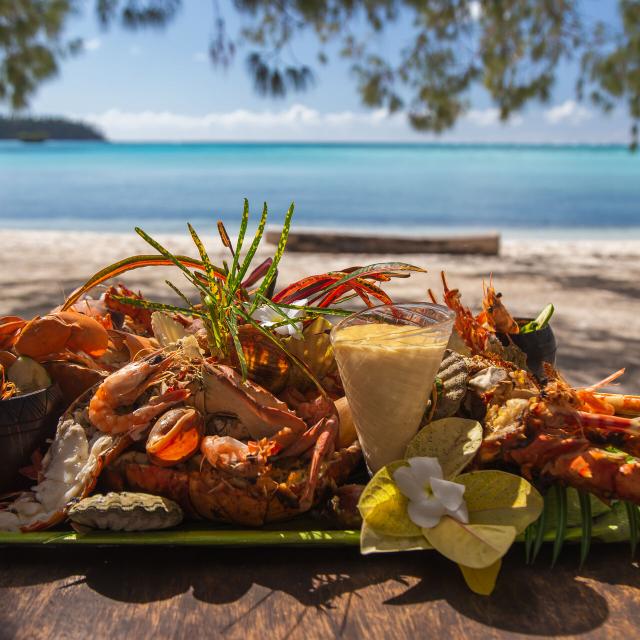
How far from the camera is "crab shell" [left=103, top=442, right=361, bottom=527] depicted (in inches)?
38.2

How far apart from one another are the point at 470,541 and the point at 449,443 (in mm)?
160

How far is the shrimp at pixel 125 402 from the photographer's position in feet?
3.37

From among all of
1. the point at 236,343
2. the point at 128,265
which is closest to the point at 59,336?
the point at 128,265

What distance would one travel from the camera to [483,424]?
3.45 feet

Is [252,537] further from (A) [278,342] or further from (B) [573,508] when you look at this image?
(B) [573,508]

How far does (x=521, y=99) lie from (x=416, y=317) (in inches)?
296

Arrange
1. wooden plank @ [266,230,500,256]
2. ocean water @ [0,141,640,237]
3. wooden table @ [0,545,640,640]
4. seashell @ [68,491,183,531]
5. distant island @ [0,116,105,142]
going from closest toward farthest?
1. wooden table @ [0,545,640,640]
2. seashell @ [68,491,183,531]
3. wooden plank @ [266,230,500,256]
4. ocean water @ [0,141,640,237]
5. distant island @ [0,116,105,142]

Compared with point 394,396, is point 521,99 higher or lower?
higher

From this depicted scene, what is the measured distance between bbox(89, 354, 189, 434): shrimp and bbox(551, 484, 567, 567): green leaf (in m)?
0.54

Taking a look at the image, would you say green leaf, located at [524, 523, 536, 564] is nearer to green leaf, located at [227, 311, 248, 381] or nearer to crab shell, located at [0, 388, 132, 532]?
green leaf, located at [227, 311, 248, 381]

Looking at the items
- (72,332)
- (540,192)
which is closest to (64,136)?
(540,192)

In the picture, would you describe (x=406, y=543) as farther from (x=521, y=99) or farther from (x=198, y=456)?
(x=521, y=99)

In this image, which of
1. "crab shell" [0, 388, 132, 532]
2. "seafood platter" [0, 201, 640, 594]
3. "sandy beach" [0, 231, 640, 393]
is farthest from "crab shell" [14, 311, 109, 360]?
"sandy beach" [0, 231, 640, 393]

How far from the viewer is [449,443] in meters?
1.01
